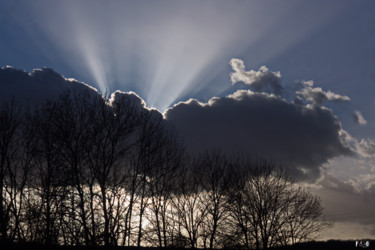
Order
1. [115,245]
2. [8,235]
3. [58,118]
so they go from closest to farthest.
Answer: [115,245], [58,118], [8,235]

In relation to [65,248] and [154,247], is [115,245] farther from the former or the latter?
[154,247]

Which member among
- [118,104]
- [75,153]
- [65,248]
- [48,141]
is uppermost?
[118,104]

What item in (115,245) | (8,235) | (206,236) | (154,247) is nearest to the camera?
(115,245)

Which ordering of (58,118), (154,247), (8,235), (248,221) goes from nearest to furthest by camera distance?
(58,118), (8,235), (154,247), (248,221)

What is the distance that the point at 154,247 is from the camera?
27562mm

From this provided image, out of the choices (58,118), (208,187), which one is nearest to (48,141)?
(58,118)

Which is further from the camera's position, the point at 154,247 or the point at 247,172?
the point at 247,172

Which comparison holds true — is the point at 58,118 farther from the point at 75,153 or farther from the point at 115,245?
the point at 115,245

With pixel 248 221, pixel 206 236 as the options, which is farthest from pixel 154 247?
pixel 248 221

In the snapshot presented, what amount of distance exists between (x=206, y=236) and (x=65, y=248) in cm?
1495

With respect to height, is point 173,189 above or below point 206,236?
above

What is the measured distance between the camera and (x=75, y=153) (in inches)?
768

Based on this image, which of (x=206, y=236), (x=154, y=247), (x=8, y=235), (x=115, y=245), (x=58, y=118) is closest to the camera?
(x=115, y=245)

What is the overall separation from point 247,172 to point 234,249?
9524 mm
